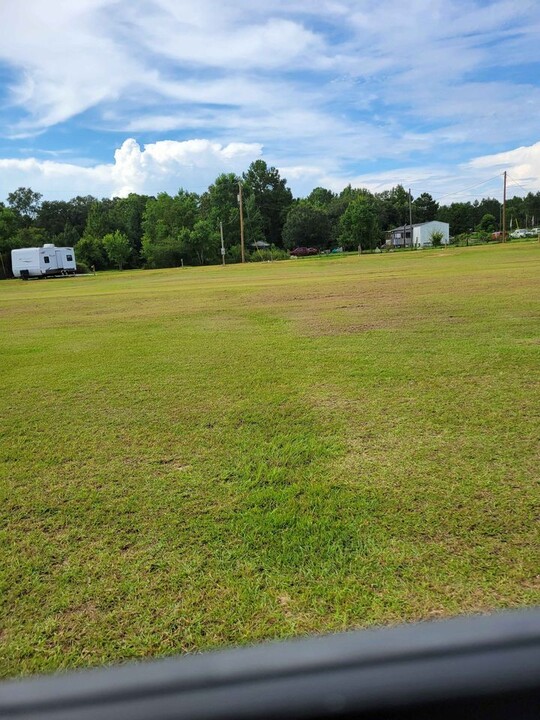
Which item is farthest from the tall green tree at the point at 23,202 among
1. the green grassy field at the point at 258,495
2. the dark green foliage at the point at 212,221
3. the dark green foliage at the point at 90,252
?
the green grassy field at the point at 258,495

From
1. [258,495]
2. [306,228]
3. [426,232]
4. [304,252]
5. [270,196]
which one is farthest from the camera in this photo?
[270,196]

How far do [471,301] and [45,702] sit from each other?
13.0 m

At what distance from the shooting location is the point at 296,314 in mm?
12383

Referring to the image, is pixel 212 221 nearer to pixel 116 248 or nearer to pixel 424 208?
pixel 116 248

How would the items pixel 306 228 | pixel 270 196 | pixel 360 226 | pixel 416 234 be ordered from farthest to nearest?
pixel 270 196
pixel 306 228
pixel 416 234
pixel 360 226

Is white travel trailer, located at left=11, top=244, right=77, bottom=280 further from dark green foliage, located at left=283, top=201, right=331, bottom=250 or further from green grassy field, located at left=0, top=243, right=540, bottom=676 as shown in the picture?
dark green foliage, located at left=283, top=201, right=331, bottom=250

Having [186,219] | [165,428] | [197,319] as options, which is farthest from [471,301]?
[186,219]

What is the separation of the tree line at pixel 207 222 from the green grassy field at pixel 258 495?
57.1 metres

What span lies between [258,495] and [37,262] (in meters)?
43.8

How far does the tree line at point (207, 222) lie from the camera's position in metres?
63.3

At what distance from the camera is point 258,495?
11.5 feet

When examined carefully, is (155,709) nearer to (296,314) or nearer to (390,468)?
(390,468)

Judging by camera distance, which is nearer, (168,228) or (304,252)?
(168,228)

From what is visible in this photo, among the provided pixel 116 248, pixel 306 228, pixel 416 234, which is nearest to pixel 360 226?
pixel 306 228
